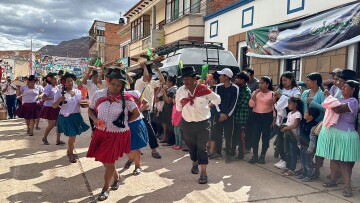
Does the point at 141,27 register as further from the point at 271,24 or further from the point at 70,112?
the point at 70,112

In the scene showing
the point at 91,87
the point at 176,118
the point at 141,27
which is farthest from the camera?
the point at 141,27

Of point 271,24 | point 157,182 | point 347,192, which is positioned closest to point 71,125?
point 157,182

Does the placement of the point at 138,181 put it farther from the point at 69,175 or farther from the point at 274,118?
the point at 274,118

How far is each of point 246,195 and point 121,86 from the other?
2.23m

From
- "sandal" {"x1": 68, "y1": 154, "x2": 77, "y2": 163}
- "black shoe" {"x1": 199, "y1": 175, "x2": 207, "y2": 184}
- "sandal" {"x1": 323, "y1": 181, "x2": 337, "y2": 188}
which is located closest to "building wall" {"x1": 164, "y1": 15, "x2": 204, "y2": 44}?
"sandal" {"x1": 68, "y1": 154, "x2": 77, "y2": 163}

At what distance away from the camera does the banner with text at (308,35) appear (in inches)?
300

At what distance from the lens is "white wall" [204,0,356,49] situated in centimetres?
906

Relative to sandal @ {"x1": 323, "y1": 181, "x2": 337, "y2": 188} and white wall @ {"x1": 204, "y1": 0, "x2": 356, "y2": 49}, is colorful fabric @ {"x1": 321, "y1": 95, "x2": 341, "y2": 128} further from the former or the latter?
white wall @ {"x1": 204, "y1": 0, "x2": 356, "y2": 49}

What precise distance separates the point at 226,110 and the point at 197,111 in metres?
1.25

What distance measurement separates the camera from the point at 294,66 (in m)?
10.1

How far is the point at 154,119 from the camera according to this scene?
26.5ft

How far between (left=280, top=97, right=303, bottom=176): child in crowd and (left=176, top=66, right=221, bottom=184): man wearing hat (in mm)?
1302

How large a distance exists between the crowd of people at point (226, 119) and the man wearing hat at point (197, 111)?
15mm

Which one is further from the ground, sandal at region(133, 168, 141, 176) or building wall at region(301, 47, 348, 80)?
building wall at region(301, 47, 348, 80)
